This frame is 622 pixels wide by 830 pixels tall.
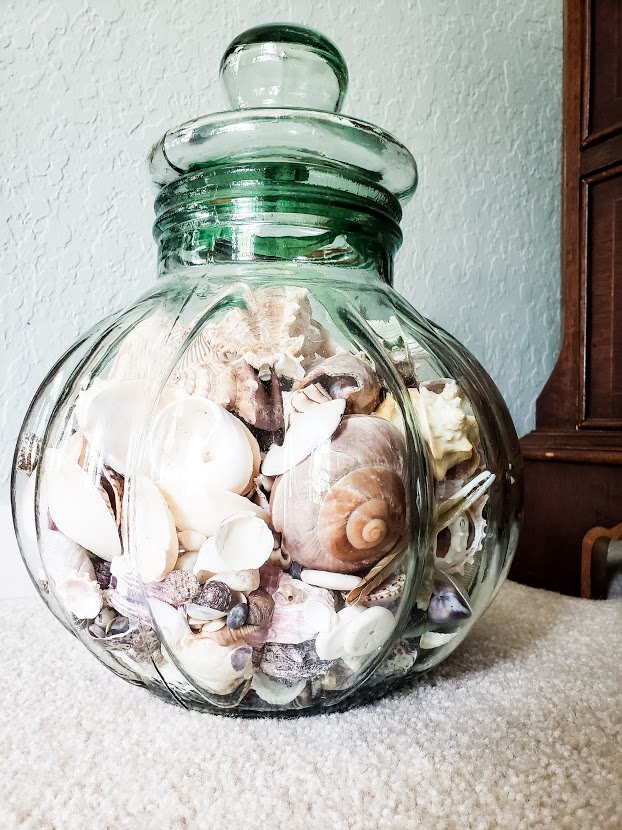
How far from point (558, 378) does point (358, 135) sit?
20.0 inches

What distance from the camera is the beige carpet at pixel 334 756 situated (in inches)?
11.0

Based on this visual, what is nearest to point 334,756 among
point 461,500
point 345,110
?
point 461,500

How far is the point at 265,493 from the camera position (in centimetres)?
32

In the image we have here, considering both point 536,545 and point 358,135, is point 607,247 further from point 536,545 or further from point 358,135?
point 358,135

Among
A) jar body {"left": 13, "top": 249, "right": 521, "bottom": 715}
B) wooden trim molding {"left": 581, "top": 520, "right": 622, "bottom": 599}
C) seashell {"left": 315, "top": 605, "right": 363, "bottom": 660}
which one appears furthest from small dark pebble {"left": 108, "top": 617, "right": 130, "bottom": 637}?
wooden trim molding {"left": 581, "top": 520, "right": 622, "bottom": 599}

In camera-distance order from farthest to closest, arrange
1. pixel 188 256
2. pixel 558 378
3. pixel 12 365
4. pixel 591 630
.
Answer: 1. pixel 558 378
2. pixel 12 365
3. pixel 591 630
4. pixel 188 256

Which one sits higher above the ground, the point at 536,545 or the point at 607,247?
the point at 607,247

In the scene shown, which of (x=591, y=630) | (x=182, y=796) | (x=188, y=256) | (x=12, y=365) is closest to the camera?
(x=182, y=796)

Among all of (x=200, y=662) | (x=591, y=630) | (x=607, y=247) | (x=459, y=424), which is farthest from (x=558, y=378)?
(x=200, y=662)

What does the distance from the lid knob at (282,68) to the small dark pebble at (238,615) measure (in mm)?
291

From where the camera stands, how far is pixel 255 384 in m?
0.33

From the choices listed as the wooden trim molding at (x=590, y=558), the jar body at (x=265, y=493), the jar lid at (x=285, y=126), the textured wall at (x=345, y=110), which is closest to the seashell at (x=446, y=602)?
the jar body at (x=265, y=493)

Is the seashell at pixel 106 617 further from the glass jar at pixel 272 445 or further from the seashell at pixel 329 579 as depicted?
the seashell at pixel 329 579

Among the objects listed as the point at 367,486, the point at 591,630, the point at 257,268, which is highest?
the point at 257,268
